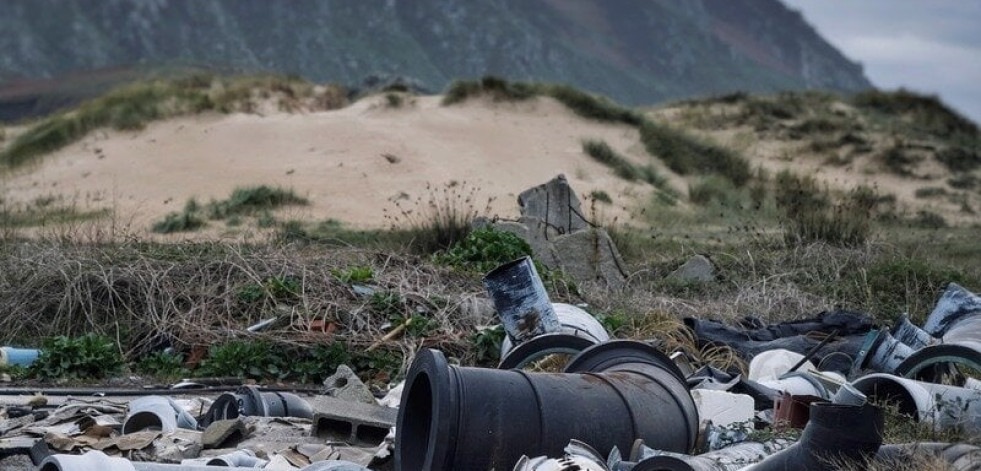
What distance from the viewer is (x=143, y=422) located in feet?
22.9

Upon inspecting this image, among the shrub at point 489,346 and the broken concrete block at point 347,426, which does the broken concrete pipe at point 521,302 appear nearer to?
the shrub at point 489,346

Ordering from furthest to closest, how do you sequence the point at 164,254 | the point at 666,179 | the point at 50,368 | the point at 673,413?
the point at 666,179
the point at 164,254
the point at 50,368
the point at 673,413

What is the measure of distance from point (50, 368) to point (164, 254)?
2.12m

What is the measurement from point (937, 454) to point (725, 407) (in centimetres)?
176

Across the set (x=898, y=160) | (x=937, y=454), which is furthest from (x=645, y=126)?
(x=937, y=454)

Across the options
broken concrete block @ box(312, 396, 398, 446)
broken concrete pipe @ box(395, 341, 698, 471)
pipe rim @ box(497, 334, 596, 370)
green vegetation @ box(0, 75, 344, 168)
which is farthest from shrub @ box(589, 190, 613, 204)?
broken concrete pipe @ box(395, 341, 698, 471)

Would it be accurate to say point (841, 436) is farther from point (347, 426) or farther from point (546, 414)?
point (347, 426)

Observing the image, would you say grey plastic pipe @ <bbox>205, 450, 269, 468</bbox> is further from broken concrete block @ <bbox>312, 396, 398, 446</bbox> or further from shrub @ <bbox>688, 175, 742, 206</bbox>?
shrub @ <bbox>688, 175, 742, 206</bbox>

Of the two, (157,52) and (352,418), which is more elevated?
(157,52)

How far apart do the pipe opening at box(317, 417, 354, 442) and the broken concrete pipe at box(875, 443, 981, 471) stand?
2755 mm

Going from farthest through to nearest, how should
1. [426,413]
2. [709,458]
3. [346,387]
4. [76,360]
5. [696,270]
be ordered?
[696,270] < [76,360] < [346,387] < [426,413] < [709,458]

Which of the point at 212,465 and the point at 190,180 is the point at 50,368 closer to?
the point at 212,465

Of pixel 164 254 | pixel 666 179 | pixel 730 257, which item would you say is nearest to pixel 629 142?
pixel 666 179

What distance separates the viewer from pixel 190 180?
80.6 feet
